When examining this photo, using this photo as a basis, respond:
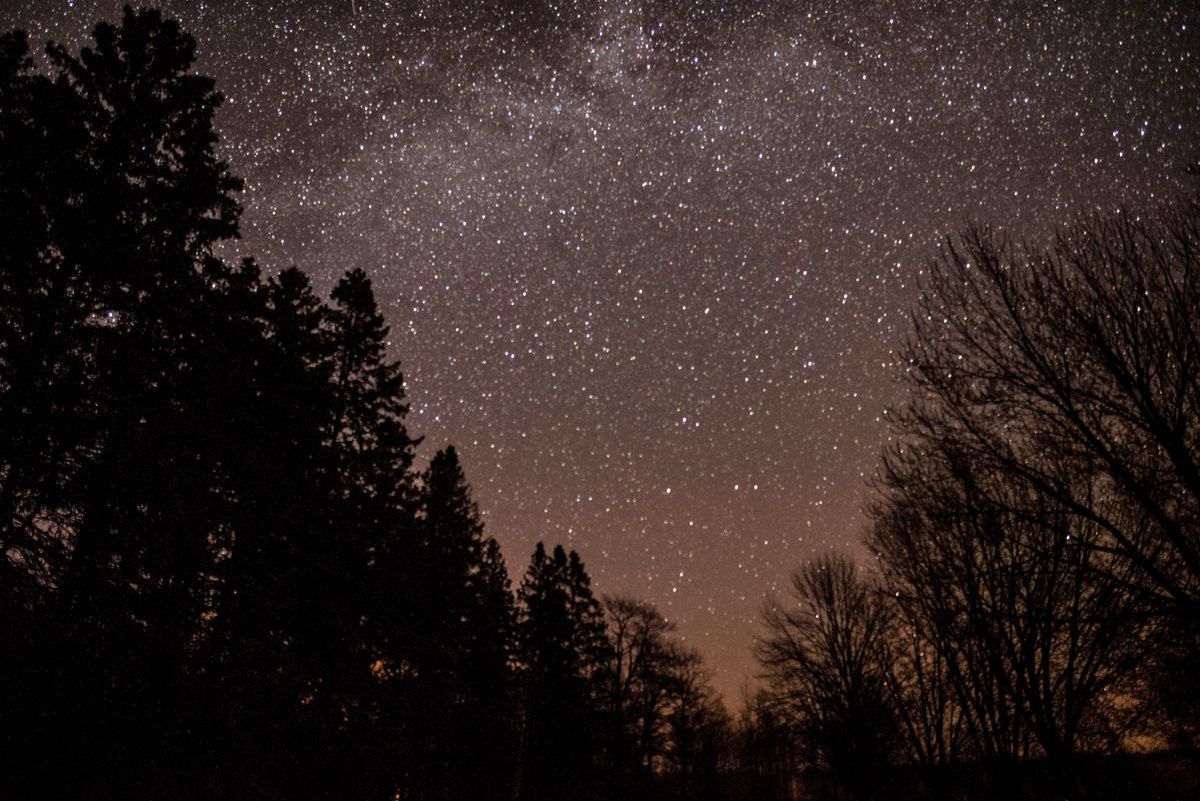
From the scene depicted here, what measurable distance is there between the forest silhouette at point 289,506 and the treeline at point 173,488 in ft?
0.14

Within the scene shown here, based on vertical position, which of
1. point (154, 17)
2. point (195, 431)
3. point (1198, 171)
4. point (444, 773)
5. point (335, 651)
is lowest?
point (444, 773)

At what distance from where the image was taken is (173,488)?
9039 mm

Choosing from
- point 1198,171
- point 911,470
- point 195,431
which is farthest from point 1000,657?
point 195,431

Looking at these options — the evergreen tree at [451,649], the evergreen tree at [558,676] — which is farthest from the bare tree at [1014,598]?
the evergreen tree at [558,676]

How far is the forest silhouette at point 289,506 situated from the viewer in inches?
237

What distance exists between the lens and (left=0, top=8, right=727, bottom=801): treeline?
7891 mm

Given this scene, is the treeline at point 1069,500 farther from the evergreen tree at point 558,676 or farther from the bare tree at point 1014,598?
the evergreen tree at point 558,676

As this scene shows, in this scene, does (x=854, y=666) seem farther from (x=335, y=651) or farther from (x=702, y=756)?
(x=702, y=756)

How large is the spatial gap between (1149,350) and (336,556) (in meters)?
13.9

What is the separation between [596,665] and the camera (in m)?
37.5

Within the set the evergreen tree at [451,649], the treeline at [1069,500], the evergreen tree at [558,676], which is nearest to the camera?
the treeline at [1069,500]

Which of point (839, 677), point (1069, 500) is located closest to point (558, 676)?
point (839, 677)

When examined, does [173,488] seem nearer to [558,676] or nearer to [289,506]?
[289,506]

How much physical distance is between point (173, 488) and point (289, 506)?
268 centimetres
